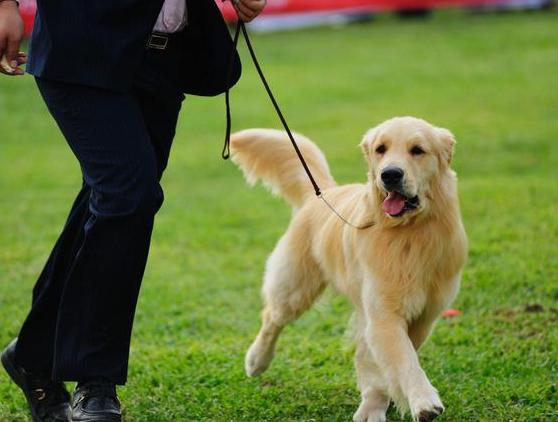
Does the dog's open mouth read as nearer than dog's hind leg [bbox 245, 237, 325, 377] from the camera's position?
Yes

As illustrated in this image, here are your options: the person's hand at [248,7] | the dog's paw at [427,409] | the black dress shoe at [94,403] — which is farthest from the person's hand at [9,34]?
the dog's paw at [427,409]

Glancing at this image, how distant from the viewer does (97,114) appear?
356cm


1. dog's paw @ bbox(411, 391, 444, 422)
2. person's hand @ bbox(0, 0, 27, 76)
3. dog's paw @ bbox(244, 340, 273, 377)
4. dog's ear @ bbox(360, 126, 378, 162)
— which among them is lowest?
dog's paw @ bbox(244, 340, 273, 377)

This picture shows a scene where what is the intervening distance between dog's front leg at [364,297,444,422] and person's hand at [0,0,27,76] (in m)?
1.68

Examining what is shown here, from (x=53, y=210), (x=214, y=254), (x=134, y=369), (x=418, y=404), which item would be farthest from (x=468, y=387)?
(x=53, y=210)

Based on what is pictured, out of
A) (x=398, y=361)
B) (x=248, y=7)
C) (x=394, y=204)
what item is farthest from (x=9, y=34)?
(x=398, y=361)

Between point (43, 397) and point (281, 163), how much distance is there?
5.80 feet

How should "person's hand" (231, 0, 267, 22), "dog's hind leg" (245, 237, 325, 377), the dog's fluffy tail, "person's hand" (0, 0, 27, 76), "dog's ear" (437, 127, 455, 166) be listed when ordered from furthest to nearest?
the dog's fluffy tail < "dog's hind leg" (245, 237, 325, 377) < "dog's ear" (437, 127, 455, 166) < "person's hand" (231, 0, 267, 22) < "person's hand" (0, 0, 27, 76)

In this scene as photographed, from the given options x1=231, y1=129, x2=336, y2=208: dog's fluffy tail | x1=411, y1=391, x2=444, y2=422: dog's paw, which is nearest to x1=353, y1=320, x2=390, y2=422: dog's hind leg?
x1=411, y1=391, x2=444, y2=422: dog's paw

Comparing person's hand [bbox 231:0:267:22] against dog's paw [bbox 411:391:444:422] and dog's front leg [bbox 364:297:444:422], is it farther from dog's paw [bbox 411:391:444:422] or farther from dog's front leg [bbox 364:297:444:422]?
dog's paw [bbox 411:391:444:422]

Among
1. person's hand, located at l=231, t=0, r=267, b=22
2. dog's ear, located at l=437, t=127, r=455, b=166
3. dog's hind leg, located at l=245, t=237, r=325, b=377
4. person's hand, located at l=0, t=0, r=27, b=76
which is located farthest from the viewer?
dog's hind leg, located at l=245, t=237, r=325, b=377

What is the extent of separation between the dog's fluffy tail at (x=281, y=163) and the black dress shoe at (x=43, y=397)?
1.63 meters

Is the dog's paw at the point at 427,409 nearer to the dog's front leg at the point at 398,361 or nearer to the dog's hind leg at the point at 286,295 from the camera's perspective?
the dog's front leg at the point at 398,361

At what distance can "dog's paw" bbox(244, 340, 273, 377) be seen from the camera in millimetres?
4926
